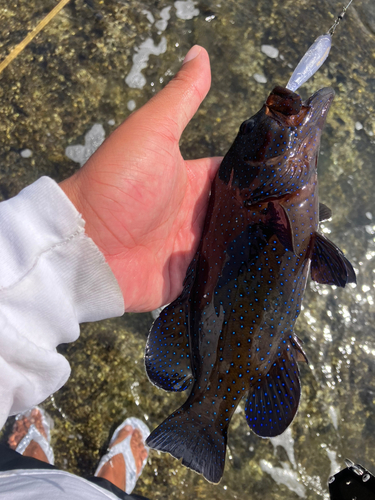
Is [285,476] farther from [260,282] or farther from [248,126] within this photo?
[248,126]

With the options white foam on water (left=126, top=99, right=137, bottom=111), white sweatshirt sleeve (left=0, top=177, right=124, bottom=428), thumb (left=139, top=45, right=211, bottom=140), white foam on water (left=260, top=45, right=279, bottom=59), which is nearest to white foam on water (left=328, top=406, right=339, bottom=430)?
white sweatshirt sleeve (left=0, top=177, right=124, bottom=428)

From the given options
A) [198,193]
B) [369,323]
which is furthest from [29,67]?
[369,323]

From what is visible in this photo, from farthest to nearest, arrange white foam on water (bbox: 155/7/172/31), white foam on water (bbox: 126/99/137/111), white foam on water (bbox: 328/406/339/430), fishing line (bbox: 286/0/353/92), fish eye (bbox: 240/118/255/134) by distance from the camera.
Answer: white foam on water (bbox: 155/7/172/31) → white foam on water (bbox: 126/99/137/111) → white foam on water (bbox: 328/406/339/430) → fishing line (bbox: 286/0/353/92) → fish eye (bbox: 240/118/255/134)

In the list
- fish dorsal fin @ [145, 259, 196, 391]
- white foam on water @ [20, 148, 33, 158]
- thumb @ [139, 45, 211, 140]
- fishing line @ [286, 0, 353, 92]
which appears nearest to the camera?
fish dorsal fin @ [145, 259, 196, 391]

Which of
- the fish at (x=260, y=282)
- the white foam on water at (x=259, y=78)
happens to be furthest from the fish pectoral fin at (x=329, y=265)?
the white foam on water at (x=259, y=78)

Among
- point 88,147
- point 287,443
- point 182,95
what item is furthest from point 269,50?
point 287,443

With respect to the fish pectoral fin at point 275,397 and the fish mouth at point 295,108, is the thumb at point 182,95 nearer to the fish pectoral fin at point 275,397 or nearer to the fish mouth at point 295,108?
the fish mouth at point 295,108

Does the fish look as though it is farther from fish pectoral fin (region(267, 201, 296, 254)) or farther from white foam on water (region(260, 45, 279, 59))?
white foam on water (region(260, 45, 279, 59))
